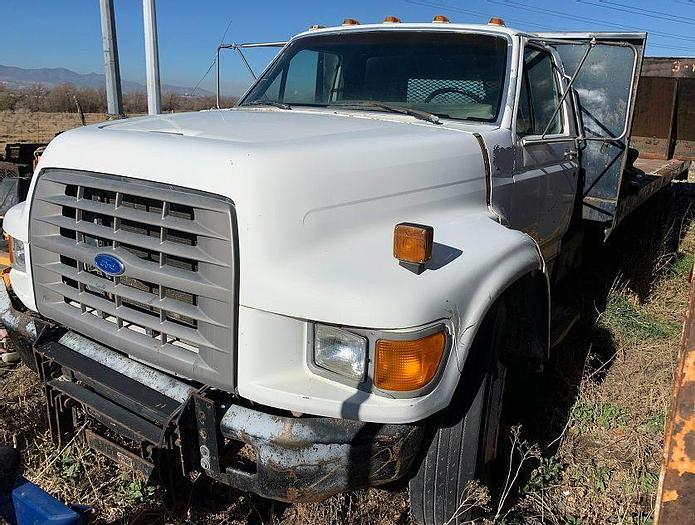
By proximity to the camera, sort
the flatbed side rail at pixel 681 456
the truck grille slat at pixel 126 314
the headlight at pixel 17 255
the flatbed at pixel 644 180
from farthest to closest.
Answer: the flatbed at pixel 644 180
the headlight at pixel 17 255
the truck grille slat at pixel 126 314
the flatbed side rail at pixel 681 456

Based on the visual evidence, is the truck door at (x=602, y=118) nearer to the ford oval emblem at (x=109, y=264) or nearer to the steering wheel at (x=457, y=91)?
the steering wheel at (x=457, y=91)

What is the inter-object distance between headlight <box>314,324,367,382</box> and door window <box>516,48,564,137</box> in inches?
76.4

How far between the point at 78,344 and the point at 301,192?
127 centimetres

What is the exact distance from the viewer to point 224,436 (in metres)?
2.25

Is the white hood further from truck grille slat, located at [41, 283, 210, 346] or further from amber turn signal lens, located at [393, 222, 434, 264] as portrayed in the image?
truck grille slat, located at [41, 283, 210, 346]

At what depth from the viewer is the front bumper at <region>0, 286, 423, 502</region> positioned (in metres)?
2.18

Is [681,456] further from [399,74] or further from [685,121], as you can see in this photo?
[685,121]

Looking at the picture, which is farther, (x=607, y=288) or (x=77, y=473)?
(x=607, y=288)

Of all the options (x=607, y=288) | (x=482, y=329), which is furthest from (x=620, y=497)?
(x=607, y=288)

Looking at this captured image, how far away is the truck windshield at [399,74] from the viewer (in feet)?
11.7

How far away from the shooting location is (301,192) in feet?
7.57

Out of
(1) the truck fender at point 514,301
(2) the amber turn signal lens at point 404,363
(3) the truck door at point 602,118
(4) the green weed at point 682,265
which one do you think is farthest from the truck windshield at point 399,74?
(4) the green weed at point 682,265

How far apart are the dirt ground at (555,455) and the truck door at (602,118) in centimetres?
100

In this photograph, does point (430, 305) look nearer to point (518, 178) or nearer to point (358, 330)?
point (358, 330)
